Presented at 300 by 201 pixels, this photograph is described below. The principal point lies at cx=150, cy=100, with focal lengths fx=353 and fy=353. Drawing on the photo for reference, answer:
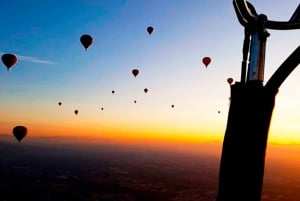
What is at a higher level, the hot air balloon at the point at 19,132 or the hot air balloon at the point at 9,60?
the hot air balloon at the point at 9,60

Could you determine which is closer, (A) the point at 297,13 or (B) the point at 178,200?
(A) the point at 297,13

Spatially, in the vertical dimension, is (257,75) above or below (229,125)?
above

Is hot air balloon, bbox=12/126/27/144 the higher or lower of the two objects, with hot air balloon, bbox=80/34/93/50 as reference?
lower

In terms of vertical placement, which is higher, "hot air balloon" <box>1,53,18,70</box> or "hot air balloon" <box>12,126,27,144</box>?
"hot air balloon" <box>1,53,18,70</box>

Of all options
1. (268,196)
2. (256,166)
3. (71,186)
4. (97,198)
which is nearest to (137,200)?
(97,198)

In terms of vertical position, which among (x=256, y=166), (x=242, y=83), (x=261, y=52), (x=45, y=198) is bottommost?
(x=45, y=198)

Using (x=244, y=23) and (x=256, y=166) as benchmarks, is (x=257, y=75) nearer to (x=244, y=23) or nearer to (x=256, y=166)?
(x=244, y=23)

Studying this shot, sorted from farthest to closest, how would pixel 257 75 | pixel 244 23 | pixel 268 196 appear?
1. pixel 268 196
2. pixel 244 23
3. pixel 257 75

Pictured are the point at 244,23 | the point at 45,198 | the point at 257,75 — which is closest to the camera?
the point at 257,75


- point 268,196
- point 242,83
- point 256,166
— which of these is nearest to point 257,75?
point 242,83

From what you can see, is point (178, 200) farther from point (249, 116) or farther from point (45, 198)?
point (249, 116)
